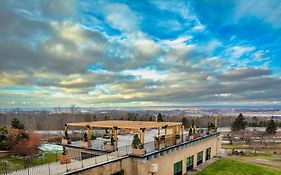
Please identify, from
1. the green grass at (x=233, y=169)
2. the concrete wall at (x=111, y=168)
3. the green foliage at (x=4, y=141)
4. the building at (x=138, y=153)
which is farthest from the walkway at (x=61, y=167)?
the green foliage at (x=4, y=141)

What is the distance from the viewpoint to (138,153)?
15.3m

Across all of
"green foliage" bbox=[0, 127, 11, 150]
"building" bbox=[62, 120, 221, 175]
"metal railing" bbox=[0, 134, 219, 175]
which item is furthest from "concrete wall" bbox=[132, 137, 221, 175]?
"green foliage" bbox=[0, 127, 11, 150]

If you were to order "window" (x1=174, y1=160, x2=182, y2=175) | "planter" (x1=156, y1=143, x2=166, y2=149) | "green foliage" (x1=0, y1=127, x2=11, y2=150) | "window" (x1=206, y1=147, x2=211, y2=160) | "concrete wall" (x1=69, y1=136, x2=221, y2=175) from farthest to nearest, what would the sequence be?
"green foliage" (x1=0, y1=127, x2=11, y2=150) < "window" (x1=206, y1=147, x2=211, y2=160) < "window" (x1=174, y1=160, x2=182, y2=175) < "planter" (x1=156, y1=143, x2=166, y2=149) < "concrete wall" (x1=69, y1=136, x2=221, y2=175)

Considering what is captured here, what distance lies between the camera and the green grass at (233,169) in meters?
22.2

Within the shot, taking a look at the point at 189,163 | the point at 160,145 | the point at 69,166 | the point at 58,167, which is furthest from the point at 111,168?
the point at 189,163

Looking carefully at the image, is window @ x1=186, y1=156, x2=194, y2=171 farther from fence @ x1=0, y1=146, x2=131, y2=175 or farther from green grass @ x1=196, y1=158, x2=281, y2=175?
fence @ x1=0, y1=146, x2=131, y2=175

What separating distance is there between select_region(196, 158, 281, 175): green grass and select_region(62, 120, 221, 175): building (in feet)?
4.69

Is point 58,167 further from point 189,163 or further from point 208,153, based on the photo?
point 208,153

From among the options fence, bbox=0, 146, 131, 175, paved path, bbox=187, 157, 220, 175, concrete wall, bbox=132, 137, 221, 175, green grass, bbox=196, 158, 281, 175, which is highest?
fence, bbox=0, 146, 131, 175

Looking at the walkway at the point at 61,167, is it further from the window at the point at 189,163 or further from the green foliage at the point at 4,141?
the green foliage at the point at 4,141

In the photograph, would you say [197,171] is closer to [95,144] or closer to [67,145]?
[95,144]

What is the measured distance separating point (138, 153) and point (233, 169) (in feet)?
41.4

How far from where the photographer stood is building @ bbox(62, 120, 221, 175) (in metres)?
14.4

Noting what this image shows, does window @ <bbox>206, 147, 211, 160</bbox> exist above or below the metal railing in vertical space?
below
